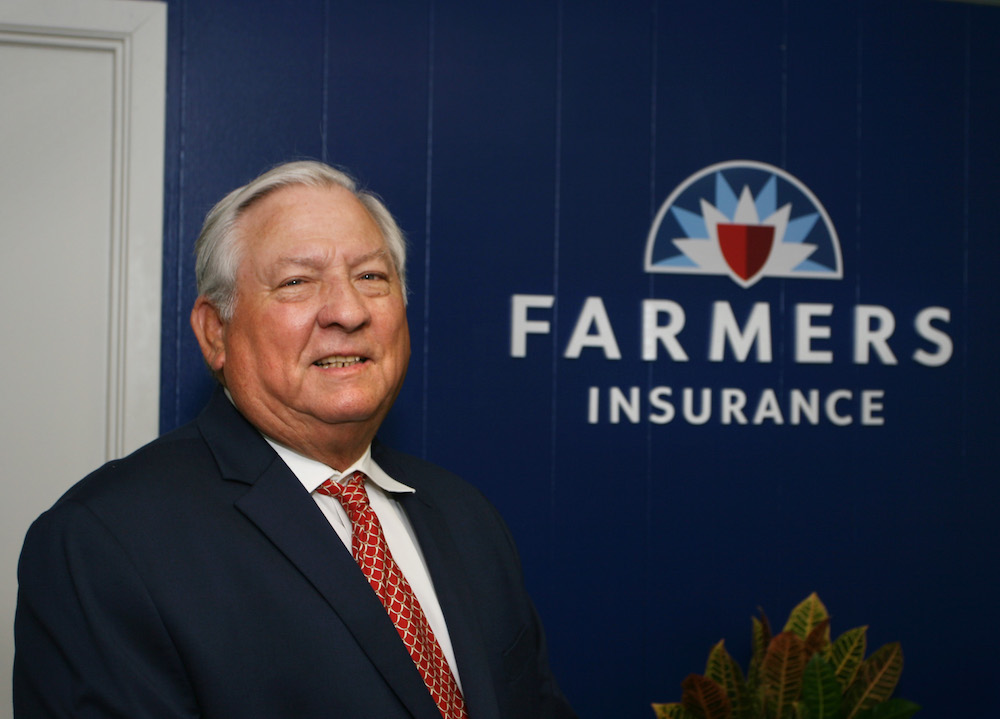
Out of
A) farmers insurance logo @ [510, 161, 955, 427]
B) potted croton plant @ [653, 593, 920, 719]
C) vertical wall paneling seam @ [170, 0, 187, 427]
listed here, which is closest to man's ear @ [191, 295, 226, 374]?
vertical wall paneling seam @ [170, 0, 187, 427]

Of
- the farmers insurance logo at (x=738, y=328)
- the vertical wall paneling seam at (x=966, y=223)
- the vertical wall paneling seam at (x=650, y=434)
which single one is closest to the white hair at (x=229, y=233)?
the farmers insurance logo at (x=738, y=328)

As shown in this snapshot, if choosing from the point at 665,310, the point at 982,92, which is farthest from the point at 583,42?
the point at 982,92

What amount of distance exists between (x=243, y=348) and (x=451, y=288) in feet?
2.80

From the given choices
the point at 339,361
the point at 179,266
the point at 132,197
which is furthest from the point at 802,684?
the point at 132,197

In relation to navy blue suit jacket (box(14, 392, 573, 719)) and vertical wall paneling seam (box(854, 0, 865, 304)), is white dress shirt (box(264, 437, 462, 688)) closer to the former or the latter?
navy blue suit jacket (box(14, 392, 573, 719))

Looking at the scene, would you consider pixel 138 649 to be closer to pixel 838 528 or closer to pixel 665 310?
pixel 665 310

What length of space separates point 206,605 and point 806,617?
4.72ft

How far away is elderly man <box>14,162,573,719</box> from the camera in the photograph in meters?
1.07

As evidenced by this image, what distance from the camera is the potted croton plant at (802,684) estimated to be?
1.79 m

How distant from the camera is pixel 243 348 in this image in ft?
4.40

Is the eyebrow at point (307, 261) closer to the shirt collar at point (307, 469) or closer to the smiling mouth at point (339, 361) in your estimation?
the smiling mouth at point (339, 361)

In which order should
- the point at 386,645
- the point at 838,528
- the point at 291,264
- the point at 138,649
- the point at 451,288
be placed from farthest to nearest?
the point at 838,528 < the point at 451,288 < the point at 291,264 < the point at 386,645 < the point at 138,649

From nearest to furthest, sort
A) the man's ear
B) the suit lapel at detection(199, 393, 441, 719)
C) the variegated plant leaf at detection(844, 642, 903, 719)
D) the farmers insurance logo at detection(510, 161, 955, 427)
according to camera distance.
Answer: the suit lapel at detection(199, 393, 441, 719) → the man's ear → the variegated plant leaf at detection(844, 642, 903, 719) → the farmers insurance logo at detection(510, 161, 955, 427)

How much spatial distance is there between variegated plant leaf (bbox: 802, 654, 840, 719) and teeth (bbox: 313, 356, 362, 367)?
3.70ft
